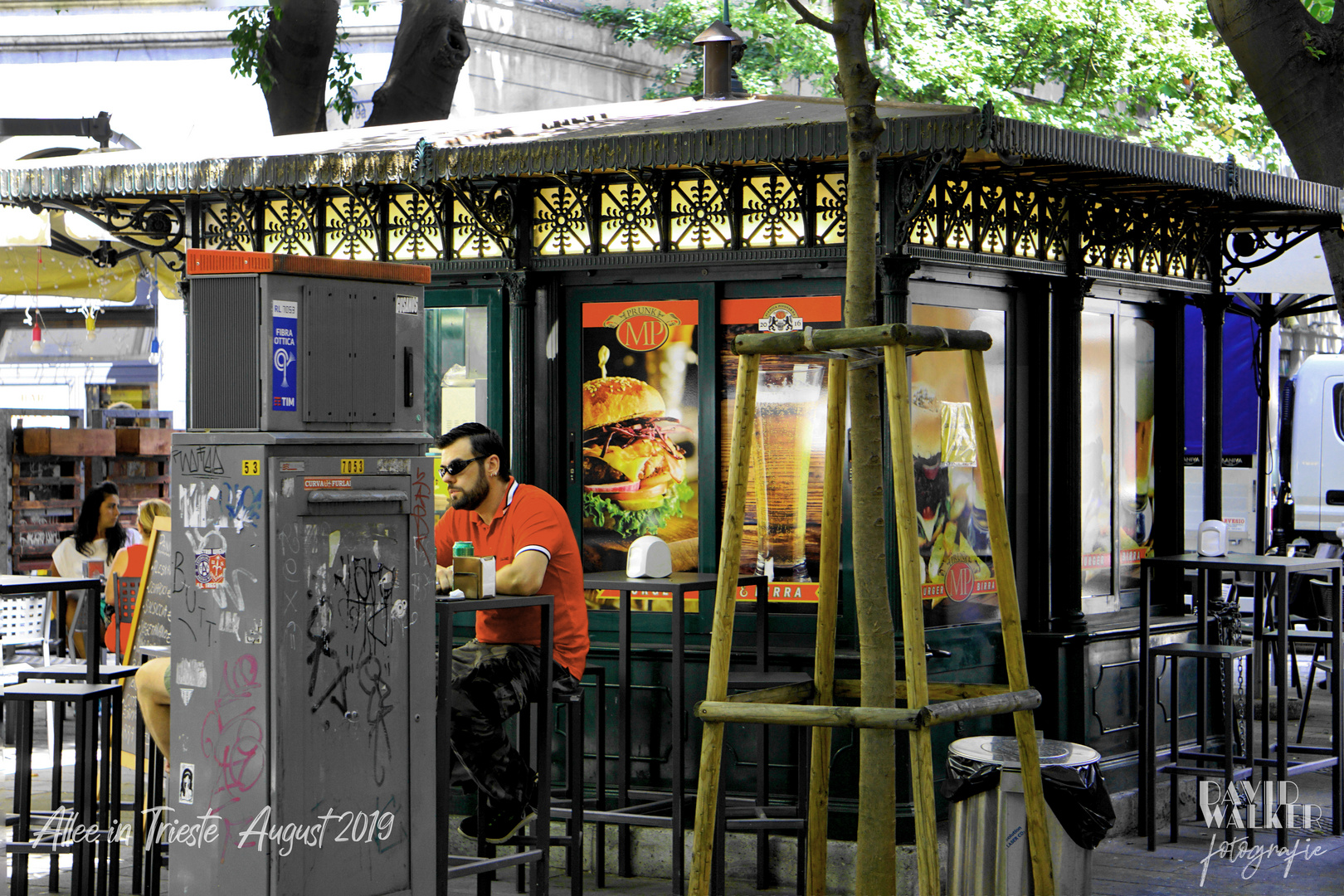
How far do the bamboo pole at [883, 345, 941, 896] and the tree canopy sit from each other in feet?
47.0

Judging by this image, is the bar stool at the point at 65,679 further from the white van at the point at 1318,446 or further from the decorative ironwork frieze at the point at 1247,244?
the white van at the point at 1318,446

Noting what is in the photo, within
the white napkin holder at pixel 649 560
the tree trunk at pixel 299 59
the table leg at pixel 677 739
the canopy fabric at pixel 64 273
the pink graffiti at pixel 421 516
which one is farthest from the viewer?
the tree trunk at pixel 299 59

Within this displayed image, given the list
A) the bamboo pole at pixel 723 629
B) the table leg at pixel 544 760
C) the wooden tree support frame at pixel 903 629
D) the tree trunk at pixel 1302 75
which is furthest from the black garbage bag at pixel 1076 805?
the tree trunk at pixel 1302 75

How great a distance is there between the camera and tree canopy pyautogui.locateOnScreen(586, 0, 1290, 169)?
1895 cm

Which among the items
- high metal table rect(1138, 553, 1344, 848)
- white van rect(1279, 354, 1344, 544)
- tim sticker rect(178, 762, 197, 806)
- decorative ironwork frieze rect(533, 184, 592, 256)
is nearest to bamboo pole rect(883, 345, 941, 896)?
tim sticker rect(178, 762, 197, 806)

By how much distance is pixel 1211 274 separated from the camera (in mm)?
9531

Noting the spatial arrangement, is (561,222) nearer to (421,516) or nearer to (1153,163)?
(421,516)

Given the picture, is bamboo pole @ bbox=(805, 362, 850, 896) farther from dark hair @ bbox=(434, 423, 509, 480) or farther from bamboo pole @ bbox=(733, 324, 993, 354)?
dark hair @ bbox=(434, 423, 509, 480)

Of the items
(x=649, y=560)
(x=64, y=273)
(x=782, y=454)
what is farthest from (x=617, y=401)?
(x=64, y=273)

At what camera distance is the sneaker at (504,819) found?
252 inches

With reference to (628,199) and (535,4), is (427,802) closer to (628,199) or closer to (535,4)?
(628,199)

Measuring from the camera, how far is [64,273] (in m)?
10.9

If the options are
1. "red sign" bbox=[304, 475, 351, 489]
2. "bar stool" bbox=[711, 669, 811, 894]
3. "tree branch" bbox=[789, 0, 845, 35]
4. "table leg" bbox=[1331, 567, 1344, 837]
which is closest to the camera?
"tree branch" bbox=[789, 0, 845, 35]

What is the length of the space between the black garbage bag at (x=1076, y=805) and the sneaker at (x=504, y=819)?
2.15 m
